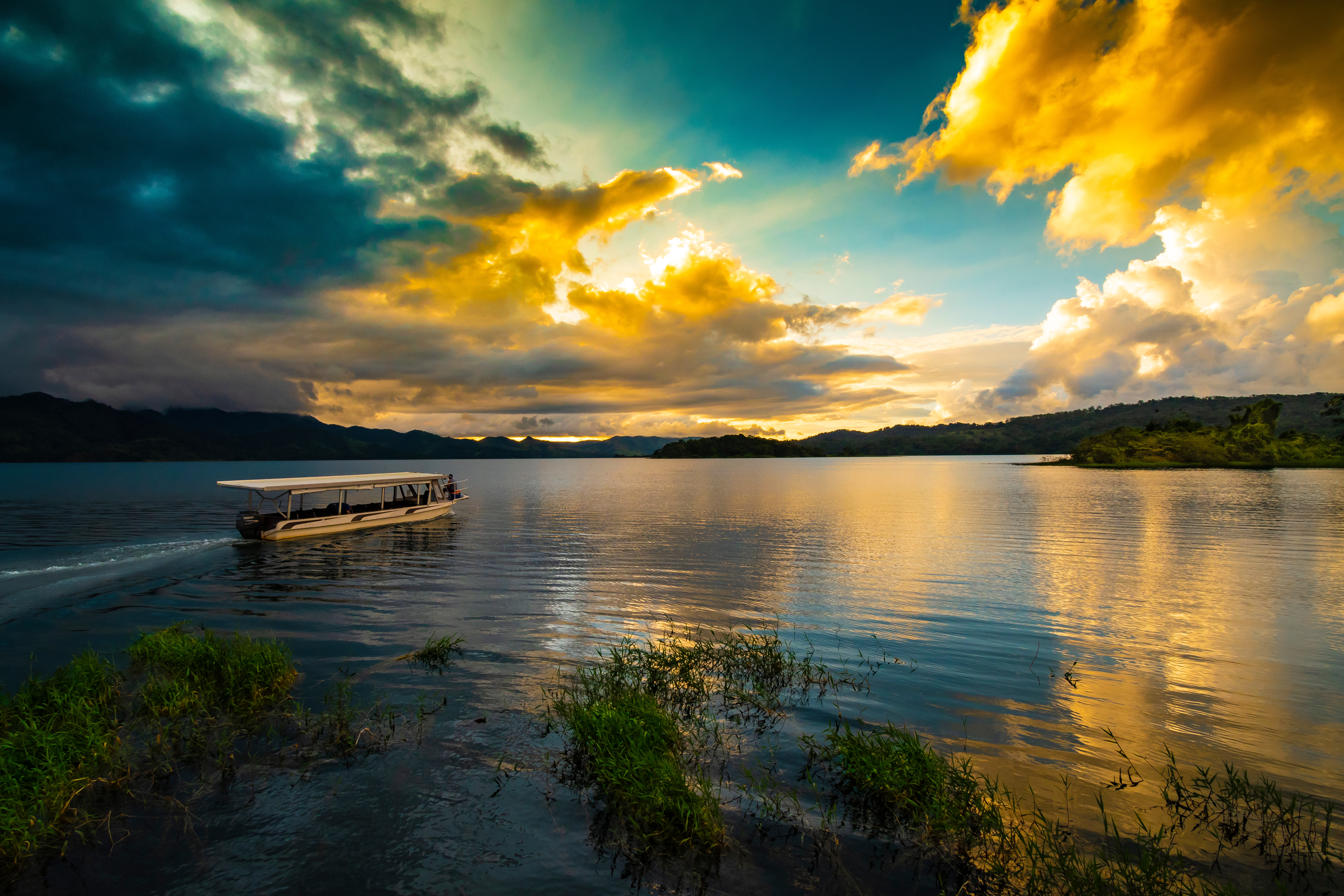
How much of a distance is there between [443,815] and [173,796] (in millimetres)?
4880

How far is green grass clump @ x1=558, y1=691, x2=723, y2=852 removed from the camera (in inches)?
328

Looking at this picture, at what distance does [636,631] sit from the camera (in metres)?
20.8

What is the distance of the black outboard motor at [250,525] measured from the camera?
42.2 metres

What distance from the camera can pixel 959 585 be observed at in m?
28.4

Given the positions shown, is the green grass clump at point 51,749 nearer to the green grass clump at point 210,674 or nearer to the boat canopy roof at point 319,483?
the green grass clump at point 210,674

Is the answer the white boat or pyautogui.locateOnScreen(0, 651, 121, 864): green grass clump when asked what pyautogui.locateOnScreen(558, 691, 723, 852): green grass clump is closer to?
pyautogui.locateOnScreen(0, 651, 121, 864): green grass clump

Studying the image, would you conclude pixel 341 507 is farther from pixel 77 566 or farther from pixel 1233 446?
pixel 1233 446

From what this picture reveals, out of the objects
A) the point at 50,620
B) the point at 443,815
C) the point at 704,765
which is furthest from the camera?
the point at 50,620

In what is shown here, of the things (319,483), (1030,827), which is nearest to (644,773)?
(1030,827)

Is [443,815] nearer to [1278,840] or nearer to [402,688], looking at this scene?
[402,688]

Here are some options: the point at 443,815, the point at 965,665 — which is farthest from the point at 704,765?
the point at 965,665

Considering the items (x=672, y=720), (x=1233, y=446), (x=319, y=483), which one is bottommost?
(x=672, y=720)

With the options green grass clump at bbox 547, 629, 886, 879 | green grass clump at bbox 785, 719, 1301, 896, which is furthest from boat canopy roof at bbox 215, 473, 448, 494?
green grass clump at bbox 785, 719, 1301, 896

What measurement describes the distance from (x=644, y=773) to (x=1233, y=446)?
22324 cm
